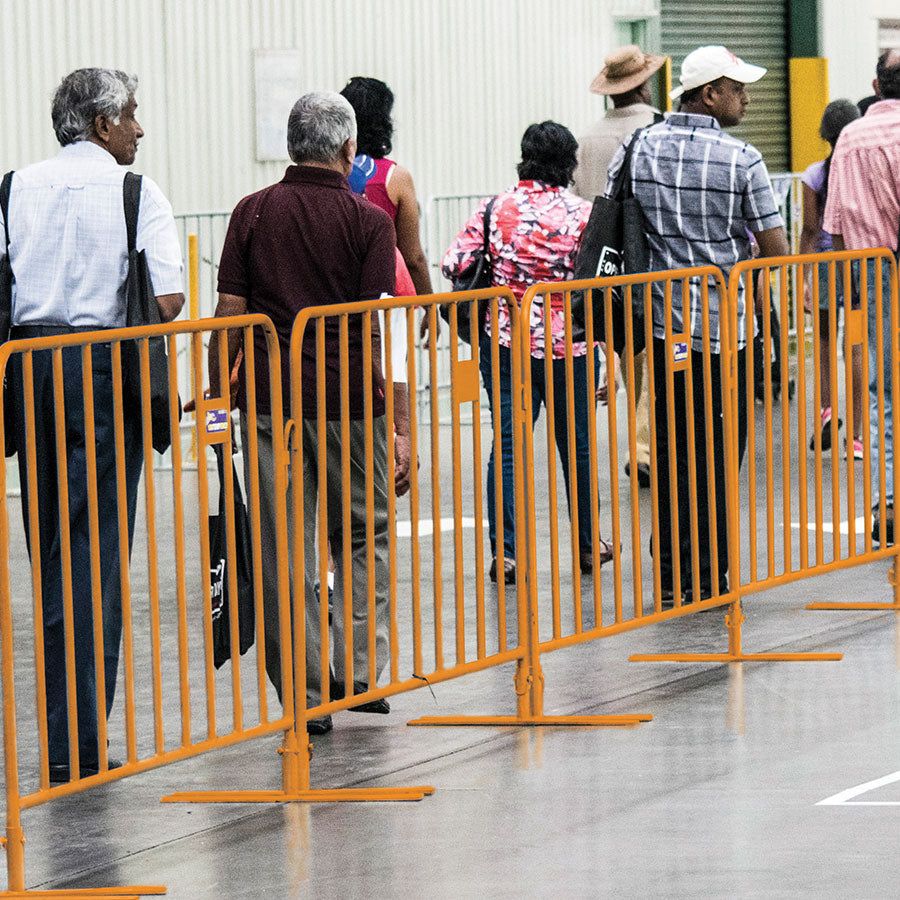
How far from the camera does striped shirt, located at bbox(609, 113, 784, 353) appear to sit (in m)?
9.45

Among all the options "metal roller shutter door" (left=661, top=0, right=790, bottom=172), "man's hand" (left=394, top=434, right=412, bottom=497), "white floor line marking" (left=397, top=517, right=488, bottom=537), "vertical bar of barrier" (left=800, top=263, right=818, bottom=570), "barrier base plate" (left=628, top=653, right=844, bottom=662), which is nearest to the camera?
"man's hand" (left=394, top=434, right=412, bottom=497)

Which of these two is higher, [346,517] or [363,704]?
[346,517]

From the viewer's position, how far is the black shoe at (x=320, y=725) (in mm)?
7762

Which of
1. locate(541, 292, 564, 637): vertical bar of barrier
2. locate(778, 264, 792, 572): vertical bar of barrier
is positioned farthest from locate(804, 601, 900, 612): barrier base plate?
locate(541, 292, 564, 637): vertical bar of barrier

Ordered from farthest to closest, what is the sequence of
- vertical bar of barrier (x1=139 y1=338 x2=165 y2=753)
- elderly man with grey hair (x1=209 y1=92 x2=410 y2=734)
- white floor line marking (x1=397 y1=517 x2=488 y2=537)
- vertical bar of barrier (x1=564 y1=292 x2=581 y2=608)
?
white floor line marking (x1=397 y1=517 x2=488 y2=537) < vertical bar of barrier (x1=564 y1=292 x2=581 y2=608) < elderly man with grey hair (x1=209 y1=92 x2=410 y2=734) < vertical bar of barrier (x1=139 y1=338 x2=165 y2=753)

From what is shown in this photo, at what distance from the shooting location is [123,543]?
6605 mm

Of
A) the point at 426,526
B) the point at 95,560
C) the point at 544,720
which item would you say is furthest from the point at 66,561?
the point at 426,526

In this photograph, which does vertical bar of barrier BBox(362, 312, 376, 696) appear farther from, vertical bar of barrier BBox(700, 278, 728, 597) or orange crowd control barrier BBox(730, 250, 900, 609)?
orange crowd control barrier BBox(730, 250, 900, 609)

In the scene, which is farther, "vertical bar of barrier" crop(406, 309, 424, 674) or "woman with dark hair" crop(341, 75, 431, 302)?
"woman with dark hair" crop(341, 75, 431, 302)

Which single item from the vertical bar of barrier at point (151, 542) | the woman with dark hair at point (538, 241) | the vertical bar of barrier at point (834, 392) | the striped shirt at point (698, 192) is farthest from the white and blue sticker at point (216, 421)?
the woman with dark hair at point (538, 241)

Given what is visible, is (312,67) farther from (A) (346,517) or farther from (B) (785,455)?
(A) (346,517)

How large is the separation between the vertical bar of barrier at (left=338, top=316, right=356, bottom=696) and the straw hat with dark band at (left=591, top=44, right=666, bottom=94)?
18.4ft

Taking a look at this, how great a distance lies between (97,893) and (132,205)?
2210mm

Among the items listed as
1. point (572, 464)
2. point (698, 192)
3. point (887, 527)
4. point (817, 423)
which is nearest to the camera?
point (572, 464)
